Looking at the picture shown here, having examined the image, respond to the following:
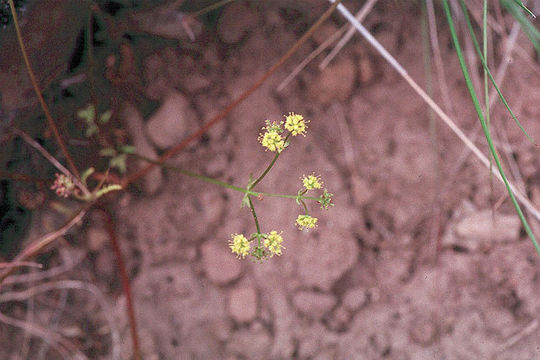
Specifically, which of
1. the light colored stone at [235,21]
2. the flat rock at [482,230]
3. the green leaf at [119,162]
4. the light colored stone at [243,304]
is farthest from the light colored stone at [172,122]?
the flat rock at [482,230]

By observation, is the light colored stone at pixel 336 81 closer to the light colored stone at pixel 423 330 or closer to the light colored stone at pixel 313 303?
the light colored stone at pixel 313 303

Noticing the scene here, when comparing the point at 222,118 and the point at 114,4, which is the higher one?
the point at 114,4

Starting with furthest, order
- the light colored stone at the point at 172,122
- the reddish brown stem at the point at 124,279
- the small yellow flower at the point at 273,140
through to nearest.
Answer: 1. the light colored stone at the point at 172,122
2. the reddish brown stem at the point at 124,279
3. the small yellow flower at the point at 273,140

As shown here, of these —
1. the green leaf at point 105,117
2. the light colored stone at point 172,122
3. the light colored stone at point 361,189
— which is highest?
the green leaf at point 105,117

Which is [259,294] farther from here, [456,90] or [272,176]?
[456,90]

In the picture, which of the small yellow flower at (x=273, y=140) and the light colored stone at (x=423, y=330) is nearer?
the small yellow flower at (x=273, y=140)

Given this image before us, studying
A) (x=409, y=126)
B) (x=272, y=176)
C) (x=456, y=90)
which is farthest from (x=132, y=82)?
(x=456, y=90)

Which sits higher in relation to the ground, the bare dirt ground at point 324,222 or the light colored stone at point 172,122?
the light colored stone at point 172,122

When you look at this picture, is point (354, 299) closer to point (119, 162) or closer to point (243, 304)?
point (243, 304)
